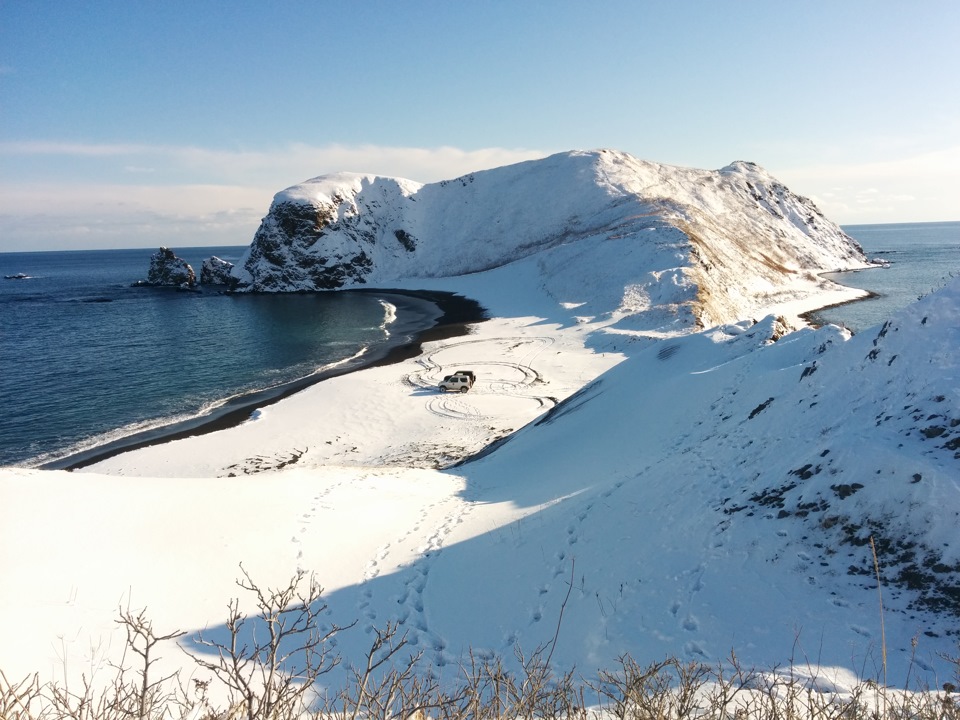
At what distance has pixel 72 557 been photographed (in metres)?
8.50

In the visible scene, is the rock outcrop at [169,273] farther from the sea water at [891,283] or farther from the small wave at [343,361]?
the sea water at [891,283]

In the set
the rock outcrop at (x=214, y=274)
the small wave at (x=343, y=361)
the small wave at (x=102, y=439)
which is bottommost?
the small wave at (x=102, y=439)

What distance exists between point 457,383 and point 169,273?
275ft

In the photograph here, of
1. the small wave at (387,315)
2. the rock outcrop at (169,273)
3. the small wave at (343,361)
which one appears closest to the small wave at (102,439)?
the small wave at (343,361)

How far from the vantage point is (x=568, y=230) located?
2820 inches

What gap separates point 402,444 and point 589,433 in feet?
32.5

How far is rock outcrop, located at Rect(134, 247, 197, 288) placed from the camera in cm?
9269

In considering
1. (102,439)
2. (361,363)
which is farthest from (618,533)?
(361,363)

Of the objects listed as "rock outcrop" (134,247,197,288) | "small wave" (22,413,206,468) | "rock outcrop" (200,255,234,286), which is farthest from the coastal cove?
"rock outcrop" (200,255,234,286)

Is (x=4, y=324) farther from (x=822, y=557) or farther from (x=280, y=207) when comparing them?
(x=822, y=557)

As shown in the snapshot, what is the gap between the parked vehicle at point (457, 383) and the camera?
3094 cm

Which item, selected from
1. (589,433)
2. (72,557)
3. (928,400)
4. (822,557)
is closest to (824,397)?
(928,400)

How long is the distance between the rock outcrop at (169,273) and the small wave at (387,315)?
150 ft

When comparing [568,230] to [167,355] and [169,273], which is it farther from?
[169,273]
